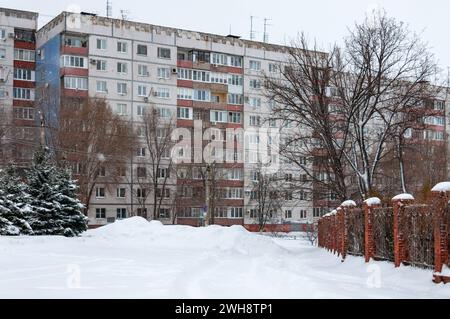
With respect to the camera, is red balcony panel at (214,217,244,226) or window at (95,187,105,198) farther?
red balcony panel at (214,217,244,226)

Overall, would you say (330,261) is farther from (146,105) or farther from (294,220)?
(294,220)

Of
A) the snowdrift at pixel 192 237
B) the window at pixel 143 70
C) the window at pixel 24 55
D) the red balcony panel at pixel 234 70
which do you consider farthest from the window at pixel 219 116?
the snowdrift at pixel 192 237

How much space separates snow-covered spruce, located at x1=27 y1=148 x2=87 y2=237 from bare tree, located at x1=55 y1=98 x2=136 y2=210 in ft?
62.3

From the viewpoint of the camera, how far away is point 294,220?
248 ft

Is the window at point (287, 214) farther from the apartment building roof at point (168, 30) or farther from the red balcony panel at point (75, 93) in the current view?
the red balcony panel at point (75, 93)

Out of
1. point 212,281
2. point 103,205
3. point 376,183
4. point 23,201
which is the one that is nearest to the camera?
point 212,281

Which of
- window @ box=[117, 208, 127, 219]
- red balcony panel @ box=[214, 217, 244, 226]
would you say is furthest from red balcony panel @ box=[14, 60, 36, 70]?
red balcony panel @ box=[214, 217, 244, 226]

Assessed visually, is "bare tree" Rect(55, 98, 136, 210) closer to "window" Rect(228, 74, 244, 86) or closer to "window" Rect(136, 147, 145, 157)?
"window" Rect(136, 147, 145, 157)

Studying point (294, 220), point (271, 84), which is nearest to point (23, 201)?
point (271, 84)

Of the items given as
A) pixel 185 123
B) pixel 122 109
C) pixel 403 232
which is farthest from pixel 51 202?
pixel 185 123

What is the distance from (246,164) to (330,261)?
49248 mm

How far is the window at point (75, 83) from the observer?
61312mm

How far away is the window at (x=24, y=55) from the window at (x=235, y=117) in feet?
73.6

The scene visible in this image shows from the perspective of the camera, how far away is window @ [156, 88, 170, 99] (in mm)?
68062
